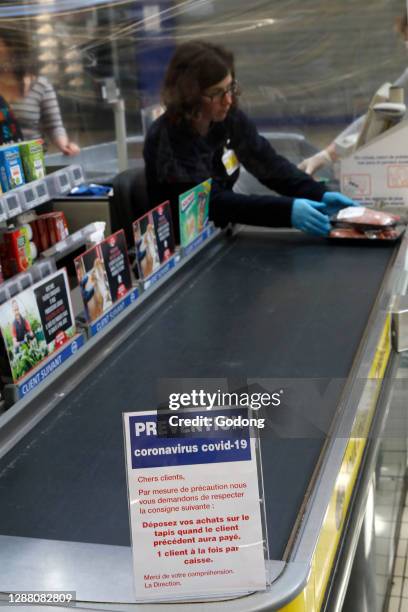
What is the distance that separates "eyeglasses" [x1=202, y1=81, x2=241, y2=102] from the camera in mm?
2934

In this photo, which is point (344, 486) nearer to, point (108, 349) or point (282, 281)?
point (108, 349)

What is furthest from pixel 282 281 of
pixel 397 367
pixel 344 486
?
pixel 344 486

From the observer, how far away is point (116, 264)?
2131 millimetres

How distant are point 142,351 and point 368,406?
570 millimetres

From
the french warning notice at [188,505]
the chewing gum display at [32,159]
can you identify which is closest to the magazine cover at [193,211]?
the chewing gum display at [32,159]

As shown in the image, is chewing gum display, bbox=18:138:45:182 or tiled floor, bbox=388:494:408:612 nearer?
chewing gum display, bbox=18:138:45:182

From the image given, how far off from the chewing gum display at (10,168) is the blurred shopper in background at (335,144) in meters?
1.70

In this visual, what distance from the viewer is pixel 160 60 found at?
115 inches

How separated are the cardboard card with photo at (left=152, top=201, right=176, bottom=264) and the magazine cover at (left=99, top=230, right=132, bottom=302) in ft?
0.93

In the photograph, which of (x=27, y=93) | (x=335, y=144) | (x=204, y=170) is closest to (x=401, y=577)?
(x=204, y=170)

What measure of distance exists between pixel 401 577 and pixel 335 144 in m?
1.76

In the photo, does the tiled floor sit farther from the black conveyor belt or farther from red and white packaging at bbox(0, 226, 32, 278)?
red and white packaging at bbox(0, 226, 32, 278)

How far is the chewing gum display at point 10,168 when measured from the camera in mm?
1827

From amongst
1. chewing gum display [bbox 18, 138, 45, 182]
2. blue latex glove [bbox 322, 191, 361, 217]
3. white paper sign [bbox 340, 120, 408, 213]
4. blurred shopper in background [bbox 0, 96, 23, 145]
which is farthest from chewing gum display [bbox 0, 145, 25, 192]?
white paper sign [bbox 340, 120, 408, 213]
